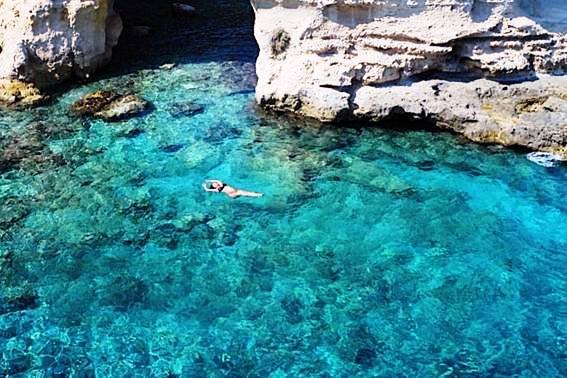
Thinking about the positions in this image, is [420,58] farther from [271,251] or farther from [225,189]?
[271,251]

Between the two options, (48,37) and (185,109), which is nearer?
(185,109)

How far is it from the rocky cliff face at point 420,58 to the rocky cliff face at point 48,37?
202 inches

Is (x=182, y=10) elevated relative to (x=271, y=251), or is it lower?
elevated

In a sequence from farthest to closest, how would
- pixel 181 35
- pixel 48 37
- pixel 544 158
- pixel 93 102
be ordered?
pixel 181 35
pixel 48 37
pixel 93 102
pixel 544 158

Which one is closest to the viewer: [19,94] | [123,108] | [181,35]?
[123,108]

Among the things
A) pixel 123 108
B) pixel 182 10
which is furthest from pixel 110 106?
pixel 182 10

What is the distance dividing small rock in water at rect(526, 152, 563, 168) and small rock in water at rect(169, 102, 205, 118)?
8.39 metres

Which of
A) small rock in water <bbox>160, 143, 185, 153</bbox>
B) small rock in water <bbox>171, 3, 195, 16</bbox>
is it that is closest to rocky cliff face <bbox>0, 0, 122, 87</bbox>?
small rock in water <bbox>160, 143, 185, 153</bbox>

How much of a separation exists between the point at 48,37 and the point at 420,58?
10.2 meters

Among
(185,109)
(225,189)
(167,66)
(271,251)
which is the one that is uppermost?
(167,66)

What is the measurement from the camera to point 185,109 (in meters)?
17.8

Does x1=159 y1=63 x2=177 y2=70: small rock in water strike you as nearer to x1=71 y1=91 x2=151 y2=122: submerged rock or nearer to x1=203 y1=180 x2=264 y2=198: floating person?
x1=71 y1=91 x2=151 y2=122: submerged rock

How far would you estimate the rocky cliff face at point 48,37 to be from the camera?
717 inches

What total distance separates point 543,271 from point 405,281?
2.58 metres
